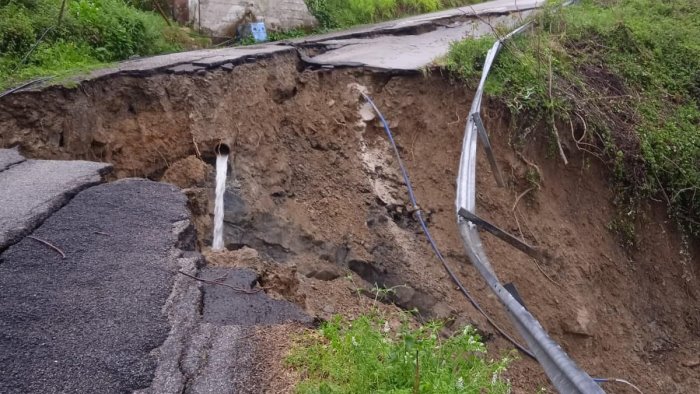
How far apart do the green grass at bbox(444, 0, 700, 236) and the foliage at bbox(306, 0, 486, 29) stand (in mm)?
3840

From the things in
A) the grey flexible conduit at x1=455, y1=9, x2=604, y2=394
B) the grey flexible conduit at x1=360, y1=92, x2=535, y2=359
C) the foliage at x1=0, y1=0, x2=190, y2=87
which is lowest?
the grey flexible conduit at x1=360, y1=92, x2=535, y2=359

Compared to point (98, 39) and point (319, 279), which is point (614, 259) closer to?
point (319, 279)

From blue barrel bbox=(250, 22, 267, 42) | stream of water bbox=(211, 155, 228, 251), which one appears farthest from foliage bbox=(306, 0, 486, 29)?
stream of water bbox=(211, 155, 228, 251)

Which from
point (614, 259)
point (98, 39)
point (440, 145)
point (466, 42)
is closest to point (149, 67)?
point (98, 39)

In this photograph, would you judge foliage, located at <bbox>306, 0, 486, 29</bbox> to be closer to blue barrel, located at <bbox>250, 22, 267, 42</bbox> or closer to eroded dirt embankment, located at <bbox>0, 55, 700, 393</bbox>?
blue barrel, located at <bbox>250, 22, 267, 42</bbox>

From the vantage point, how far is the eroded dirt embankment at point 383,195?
5945 millimetres

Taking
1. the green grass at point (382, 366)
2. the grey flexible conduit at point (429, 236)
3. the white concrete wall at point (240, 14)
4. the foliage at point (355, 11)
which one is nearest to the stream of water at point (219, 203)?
the grey flexible conduit at point (429, 236)

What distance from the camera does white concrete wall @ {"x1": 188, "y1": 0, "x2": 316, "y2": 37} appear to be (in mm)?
9859

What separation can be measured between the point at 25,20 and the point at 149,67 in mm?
2011

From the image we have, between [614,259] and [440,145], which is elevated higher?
[440,145]

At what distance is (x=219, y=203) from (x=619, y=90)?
509 cm

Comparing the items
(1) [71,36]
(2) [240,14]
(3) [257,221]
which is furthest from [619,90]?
(1) [71,36]

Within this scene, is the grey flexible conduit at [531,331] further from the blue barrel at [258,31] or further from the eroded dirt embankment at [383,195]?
the blue barrel at [258,31]

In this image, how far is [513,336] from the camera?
19.7 ft
